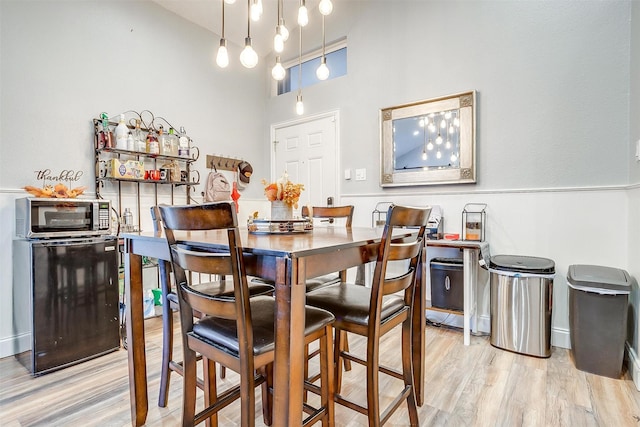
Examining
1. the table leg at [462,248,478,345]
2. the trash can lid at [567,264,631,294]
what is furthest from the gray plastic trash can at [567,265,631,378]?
the table leg at [462,248,478,345]

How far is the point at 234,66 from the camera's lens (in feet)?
12.7

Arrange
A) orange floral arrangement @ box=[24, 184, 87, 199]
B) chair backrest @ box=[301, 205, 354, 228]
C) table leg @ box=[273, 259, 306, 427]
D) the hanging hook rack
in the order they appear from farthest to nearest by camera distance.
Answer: the hanging hook rack → chair backrest @ box=[301, 205, 354, 228] → orange floral arrangement @ box=[24, 184, 87, 199] → table leg @ box=[273, 259, 306, 427]

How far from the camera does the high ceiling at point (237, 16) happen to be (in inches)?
129

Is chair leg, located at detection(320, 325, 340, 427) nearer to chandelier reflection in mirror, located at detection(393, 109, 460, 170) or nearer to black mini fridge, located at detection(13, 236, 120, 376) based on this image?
black mini fridge, located at detection(13, 236, 120, 376)

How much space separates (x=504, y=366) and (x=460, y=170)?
4.98 feet

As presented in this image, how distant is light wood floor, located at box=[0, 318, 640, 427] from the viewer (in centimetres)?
157

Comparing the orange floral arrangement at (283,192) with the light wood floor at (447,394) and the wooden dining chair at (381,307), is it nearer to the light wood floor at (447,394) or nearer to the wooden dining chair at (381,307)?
the wooden dining chair at (381,307)

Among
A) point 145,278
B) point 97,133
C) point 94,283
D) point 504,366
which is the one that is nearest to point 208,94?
point 97,133

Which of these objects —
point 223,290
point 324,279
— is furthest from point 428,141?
point 223,290

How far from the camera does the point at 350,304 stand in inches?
55.1

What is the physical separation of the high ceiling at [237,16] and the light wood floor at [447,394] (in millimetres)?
3187

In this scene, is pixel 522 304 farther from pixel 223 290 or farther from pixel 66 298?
pixel 66 298

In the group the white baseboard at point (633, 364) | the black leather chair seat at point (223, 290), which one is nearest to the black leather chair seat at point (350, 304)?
the black leather chair seat at point (223, 290)

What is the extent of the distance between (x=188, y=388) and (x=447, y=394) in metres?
1.35
